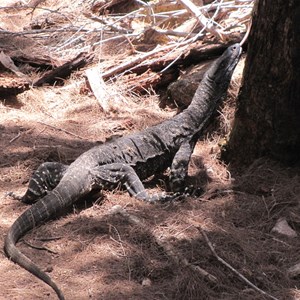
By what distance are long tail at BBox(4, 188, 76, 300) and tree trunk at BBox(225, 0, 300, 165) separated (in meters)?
2.10

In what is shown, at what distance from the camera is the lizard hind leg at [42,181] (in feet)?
18.8

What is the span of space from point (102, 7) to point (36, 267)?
860cm

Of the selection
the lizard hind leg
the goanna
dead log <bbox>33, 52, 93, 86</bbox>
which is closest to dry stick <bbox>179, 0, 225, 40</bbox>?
the goanna

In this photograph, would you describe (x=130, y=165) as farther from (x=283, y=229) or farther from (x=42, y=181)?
(x=283, y=229)

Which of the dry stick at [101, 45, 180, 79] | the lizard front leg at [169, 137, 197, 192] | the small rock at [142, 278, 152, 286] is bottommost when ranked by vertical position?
the lizard front leg at [169, 137, 197, 192]

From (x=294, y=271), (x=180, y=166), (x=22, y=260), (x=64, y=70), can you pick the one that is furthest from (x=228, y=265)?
(x=64, y=70)

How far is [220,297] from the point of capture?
402 centimetres

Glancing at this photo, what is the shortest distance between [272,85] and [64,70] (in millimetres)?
4683

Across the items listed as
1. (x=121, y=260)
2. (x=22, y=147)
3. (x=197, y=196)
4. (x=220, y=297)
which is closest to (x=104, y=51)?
(x=22, y=147)

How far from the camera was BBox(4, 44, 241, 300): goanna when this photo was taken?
521cm

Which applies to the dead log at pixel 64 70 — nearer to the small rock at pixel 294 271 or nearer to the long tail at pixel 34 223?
the long tail at pixel 34 223

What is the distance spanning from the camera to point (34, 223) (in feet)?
16.6

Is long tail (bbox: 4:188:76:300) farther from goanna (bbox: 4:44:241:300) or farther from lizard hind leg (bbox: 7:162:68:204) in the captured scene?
lizard hind leg (bbox: 7:162:68:204)

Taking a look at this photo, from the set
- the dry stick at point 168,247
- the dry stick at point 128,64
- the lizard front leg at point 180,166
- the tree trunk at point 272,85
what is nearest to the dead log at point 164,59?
the dry stick at point 128,64
